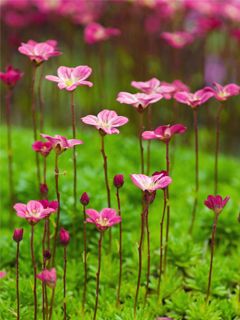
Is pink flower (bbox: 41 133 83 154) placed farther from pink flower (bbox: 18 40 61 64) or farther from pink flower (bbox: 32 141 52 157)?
pink flower (bbox: 18 40 61 64)

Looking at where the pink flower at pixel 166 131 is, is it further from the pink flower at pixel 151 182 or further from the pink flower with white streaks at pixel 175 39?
the pink flower with white streaks at pixel 175 39

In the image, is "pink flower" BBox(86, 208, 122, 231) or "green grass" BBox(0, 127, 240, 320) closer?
"pink flower" BBox(86, 208, 122, 231)

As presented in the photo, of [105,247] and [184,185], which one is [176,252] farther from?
[184,185]

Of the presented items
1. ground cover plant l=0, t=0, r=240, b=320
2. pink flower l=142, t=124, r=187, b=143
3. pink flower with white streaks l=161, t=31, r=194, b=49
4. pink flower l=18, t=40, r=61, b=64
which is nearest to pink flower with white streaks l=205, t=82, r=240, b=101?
ground cover plant l=0, t=0, r=240, b=320

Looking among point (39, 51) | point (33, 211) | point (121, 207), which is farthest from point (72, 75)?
point (121, 207)

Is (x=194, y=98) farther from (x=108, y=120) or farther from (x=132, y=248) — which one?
(x=132, y=248)

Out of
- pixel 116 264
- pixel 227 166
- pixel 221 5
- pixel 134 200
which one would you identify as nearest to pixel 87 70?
pixel 116 264
